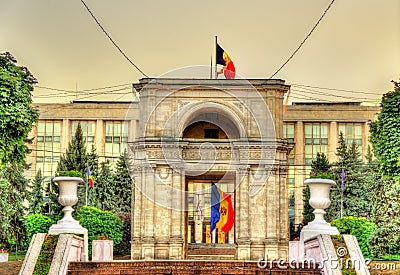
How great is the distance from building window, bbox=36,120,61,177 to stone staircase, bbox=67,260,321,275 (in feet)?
208

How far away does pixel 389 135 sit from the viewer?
26.1 meters

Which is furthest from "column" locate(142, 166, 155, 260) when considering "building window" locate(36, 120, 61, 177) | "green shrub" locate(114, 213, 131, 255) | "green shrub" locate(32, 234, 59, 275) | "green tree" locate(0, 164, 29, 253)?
"building window" locate(36, 120, 61, 177)

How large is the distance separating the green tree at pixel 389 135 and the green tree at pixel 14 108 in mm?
11627

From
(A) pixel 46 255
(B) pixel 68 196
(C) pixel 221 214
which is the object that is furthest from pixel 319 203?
(C) pixel 221 214

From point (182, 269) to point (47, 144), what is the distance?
65219 mm

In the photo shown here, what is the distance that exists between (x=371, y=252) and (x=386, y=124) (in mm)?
13001

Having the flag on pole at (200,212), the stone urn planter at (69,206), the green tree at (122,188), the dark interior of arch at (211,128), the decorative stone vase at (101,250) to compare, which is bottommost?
the decorative stone vase at (101,250)

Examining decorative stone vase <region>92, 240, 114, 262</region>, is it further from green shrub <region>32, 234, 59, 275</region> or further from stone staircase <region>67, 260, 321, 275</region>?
green shrub <region>32, 234, 59, 275</region>

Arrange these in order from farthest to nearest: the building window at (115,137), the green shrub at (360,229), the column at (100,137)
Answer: the building window at (115,137) → the column at (100,137) → the green shrub at (360,229)

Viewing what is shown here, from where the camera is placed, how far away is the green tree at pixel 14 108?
24438 millimetres

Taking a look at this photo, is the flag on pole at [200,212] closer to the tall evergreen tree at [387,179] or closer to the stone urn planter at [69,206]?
the tall evergreen tree at [387,179]

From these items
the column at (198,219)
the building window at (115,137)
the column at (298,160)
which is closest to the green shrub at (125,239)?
the column at (198,219)

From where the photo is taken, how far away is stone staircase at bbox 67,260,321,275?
61.1ft

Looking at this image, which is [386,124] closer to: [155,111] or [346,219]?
[346,219]
